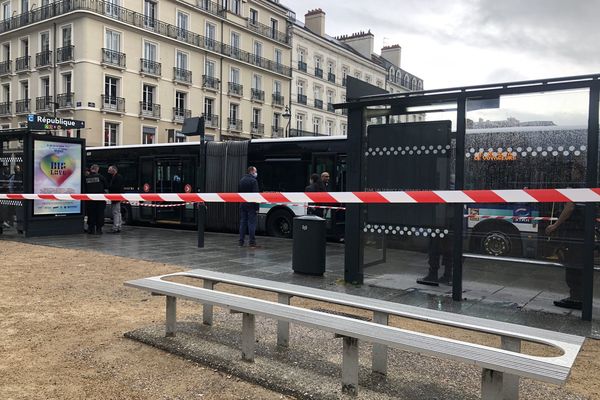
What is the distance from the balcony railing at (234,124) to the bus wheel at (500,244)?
42.9m

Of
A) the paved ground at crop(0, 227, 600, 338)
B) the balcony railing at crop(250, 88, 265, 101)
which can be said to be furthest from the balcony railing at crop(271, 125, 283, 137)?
the paved ground at crop(0, 227, 600, 338)

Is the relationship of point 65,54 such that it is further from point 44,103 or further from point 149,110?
point 149,110

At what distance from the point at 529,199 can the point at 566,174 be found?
2.98 feet

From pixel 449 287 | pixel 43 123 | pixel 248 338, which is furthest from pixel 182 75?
pixel 248 338

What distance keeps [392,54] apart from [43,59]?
4777 cm

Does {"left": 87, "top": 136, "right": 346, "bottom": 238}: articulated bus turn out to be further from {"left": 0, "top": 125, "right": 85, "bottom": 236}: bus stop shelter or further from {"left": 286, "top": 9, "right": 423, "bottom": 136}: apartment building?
{"left": 286, "top": 9, "right": 423, "bottom": 136}: apartment building

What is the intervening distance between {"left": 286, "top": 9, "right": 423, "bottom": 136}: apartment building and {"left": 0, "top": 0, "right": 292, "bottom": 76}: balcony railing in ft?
23.0

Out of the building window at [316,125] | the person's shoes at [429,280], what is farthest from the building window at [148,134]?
the person's shoes at [429,280]

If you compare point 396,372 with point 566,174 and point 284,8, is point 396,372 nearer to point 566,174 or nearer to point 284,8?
point 566,174

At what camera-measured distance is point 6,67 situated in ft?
148

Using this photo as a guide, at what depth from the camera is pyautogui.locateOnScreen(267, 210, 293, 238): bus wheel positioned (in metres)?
13.8

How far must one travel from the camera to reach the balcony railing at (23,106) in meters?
42.3

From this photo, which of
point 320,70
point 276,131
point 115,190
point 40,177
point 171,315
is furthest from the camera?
point 320,70

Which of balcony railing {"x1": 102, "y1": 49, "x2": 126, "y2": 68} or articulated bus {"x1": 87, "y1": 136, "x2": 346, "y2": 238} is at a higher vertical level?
balcony railing {"x1": 102, "y1": 49, "x2": 126, "y2": 68}
